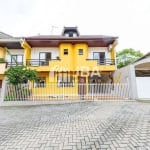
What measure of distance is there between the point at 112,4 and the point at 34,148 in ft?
33.0

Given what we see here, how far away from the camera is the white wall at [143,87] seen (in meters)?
13.2

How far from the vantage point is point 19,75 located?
1322 cm

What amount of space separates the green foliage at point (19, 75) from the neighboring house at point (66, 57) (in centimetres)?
379

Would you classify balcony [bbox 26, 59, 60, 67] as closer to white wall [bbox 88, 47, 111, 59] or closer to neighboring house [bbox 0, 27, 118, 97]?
neighboring house [bbox 0, 27, 118, 97]

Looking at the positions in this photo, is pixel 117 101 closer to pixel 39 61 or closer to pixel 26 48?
pixel 39 61

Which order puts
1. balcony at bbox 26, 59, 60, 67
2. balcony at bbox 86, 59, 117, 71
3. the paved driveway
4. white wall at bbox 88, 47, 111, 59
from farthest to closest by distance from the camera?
1. white wall at bbox 88, 47, 111, 59
2. balcony at bbox 26, 59, 60, 67
3. balcony at bbox 86, 59, 117, 71
4. the paved driveway

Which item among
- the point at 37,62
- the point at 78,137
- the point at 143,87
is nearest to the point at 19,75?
the point at 37,62

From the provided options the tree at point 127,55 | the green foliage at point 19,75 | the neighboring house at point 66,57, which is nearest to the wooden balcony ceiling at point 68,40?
the neighboring house at point 66,57

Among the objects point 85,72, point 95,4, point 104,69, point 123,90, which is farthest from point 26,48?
point 123,90

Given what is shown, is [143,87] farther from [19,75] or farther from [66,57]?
[19,75]

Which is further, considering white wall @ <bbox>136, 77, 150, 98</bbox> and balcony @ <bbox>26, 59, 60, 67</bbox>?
balcony @ <bbox>26, 59, 60, 67</bbox>

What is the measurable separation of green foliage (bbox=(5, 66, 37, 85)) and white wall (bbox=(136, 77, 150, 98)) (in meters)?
8.48

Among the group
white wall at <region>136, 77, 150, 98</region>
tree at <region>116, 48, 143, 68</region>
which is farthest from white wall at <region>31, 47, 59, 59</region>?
tree at <region>116, 48, 143, 68</region>

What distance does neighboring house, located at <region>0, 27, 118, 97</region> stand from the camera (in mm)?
18250
